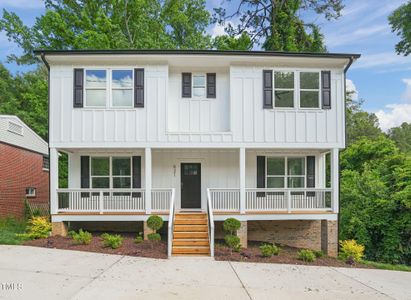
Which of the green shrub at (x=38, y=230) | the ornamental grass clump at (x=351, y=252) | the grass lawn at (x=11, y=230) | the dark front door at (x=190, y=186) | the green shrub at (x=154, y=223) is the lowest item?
the ornamental grass clump at (x=351, y=252)

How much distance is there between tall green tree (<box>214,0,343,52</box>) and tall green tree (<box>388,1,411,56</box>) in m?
3.77

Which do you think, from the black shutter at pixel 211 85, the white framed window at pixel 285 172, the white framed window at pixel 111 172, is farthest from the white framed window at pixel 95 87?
the white framed window at pixel 285 172

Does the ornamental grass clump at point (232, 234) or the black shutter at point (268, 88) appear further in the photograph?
the black shutter at point (268, 88)

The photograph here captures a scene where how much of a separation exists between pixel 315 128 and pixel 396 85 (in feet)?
74.8

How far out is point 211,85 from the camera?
14.3 metres

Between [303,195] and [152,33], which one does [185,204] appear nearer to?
[303,195]

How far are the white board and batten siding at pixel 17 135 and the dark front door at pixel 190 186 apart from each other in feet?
29.4

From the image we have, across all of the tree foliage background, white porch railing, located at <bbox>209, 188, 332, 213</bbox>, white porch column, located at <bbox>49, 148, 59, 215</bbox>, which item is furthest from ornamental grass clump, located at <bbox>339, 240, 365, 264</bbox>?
white porch column, located at <bbox>49, 148, 59, 215</bbox>

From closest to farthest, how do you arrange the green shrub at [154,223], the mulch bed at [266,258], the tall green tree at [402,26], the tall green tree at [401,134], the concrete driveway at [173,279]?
the concrete driveway at [173,279] → the mulch bed at [266,258] → the green shrub at [154,223] → the tall green tree at [402,26] → the tall green tree at [401,134]

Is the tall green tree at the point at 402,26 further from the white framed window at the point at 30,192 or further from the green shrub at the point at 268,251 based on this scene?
the white framed window at the point at 30,192

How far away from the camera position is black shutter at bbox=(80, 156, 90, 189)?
14172 mm

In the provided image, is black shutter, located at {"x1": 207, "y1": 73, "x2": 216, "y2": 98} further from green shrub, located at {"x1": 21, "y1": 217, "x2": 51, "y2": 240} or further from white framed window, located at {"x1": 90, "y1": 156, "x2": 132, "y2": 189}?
green shrub, located at {"x1": 21, "y1": 217, "x2": 51, "y2": 240}

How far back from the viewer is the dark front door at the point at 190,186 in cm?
1466

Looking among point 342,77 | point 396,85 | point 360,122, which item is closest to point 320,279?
point 342,77
